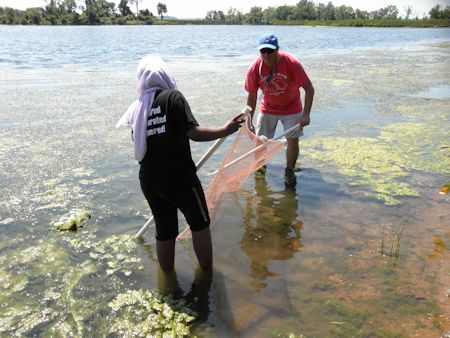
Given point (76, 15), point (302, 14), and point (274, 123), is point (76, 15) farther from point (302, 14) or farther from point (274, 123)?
point (274, 123)

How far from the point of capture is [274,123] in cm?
539

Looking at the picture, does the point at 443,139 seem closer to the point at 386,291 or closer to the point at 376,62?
the point at 386,291

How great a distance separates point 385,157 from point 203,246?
407cm

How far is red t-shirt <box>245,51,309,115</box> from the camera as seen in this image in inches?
188

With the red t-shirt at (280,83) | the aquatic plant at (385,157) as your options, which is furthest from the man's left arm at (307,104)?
the aquatic plant at (385,157)

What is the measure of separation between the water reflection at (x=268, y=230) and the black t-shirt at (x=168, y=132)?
4.08 feet

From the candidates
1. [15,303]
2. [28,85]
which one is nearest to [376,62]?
[28,85]

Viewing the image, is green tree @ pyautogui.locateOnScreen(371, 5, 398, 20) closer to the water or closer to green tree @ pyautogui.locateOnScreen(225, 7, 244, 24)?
green tree @ pyautogui.locateOnScreen(225, 7, 244, 24)

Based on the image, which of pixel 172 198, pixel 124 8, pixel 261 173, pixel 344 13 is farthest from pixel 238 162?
pixel 344 13

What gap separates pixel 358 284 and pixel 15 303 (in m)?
2.64

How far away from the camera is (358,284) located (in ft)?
10.7

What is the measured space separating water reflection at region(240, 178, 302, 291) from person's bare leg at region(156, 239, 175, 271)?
2.26ft

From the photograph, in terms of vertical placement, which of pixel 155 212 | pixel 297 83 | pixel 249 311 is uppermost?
pixel 297 83

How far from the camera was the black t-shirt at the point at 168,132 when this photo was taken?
2.65 meters
